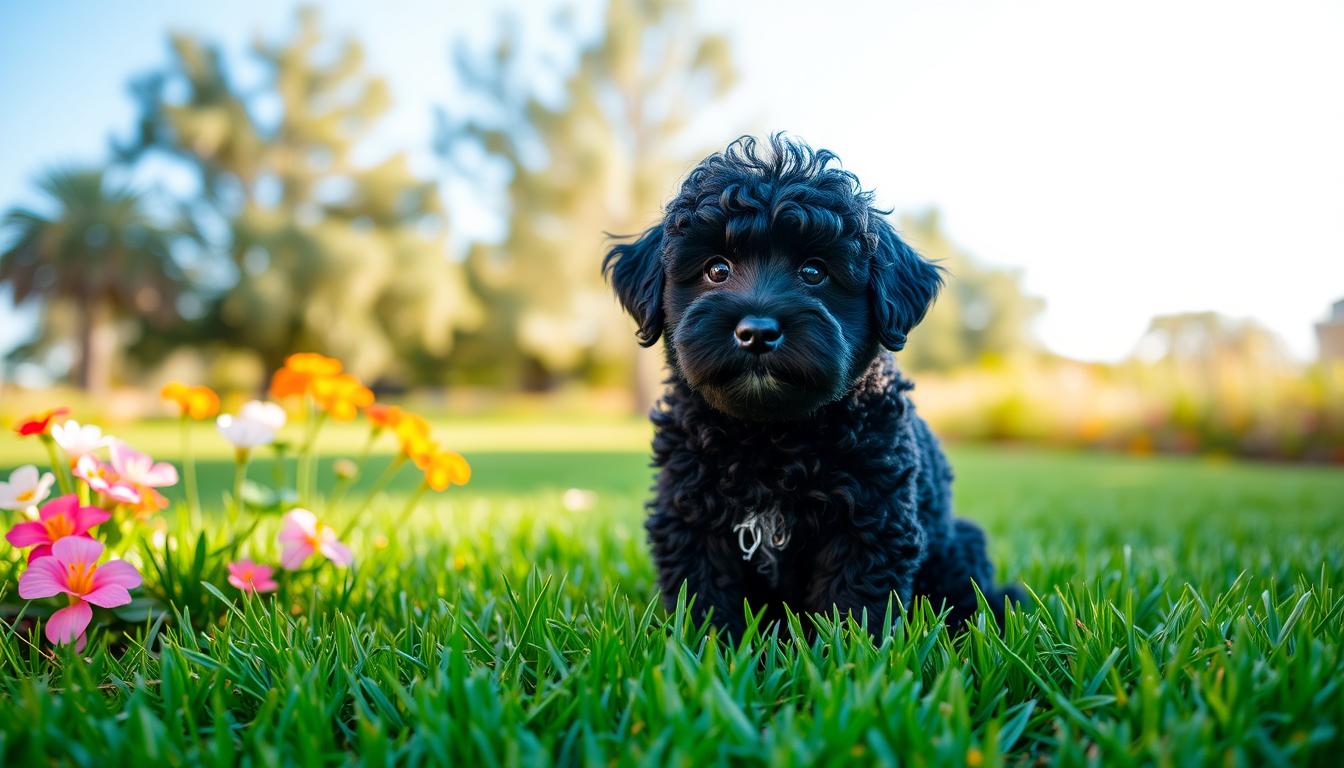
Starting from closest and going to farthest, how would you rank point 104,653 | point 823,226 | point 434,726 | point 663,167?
point 434,726 → point 104,653 → point 823,226 → point 663,167

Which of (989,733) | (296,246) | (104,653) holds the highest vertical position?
(296,246)

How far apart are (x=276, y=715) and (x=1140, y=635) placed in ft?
7.33

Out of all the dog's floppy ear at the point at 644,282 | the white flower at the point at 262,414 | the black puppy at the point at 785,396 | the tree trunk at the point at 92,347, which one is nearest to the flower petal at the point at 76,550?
the white flower at the point at 262,414

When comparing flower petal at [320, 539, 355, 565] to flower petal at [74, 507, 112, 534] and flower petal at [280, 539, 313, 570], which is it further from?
flower petal at [74, 507, 112, 534]

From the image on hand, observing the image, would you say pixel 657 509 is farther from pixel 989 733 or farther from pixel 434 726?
pixel 989 733

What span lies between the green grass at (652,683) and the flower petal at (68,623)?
0.23ft

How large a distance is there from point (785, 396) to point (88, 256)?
28.8 meters

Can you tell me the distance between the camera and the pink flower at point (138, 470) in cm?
245

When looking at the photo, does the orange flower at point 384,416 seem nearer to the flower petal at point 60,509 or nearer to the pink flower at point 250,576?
the pink flower at point 250,576

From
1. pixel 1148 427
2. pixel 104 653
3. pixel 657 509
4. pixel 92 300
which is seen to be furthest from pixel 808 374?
pixel 92 300

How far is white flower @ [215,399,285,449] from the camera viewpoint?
261 centimetres

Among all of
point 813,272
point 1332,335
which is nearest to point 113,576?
point 813,272

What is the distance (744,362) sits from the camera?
1982 mm

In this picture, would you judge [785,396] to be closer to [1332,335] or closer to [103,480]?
[103,480]
